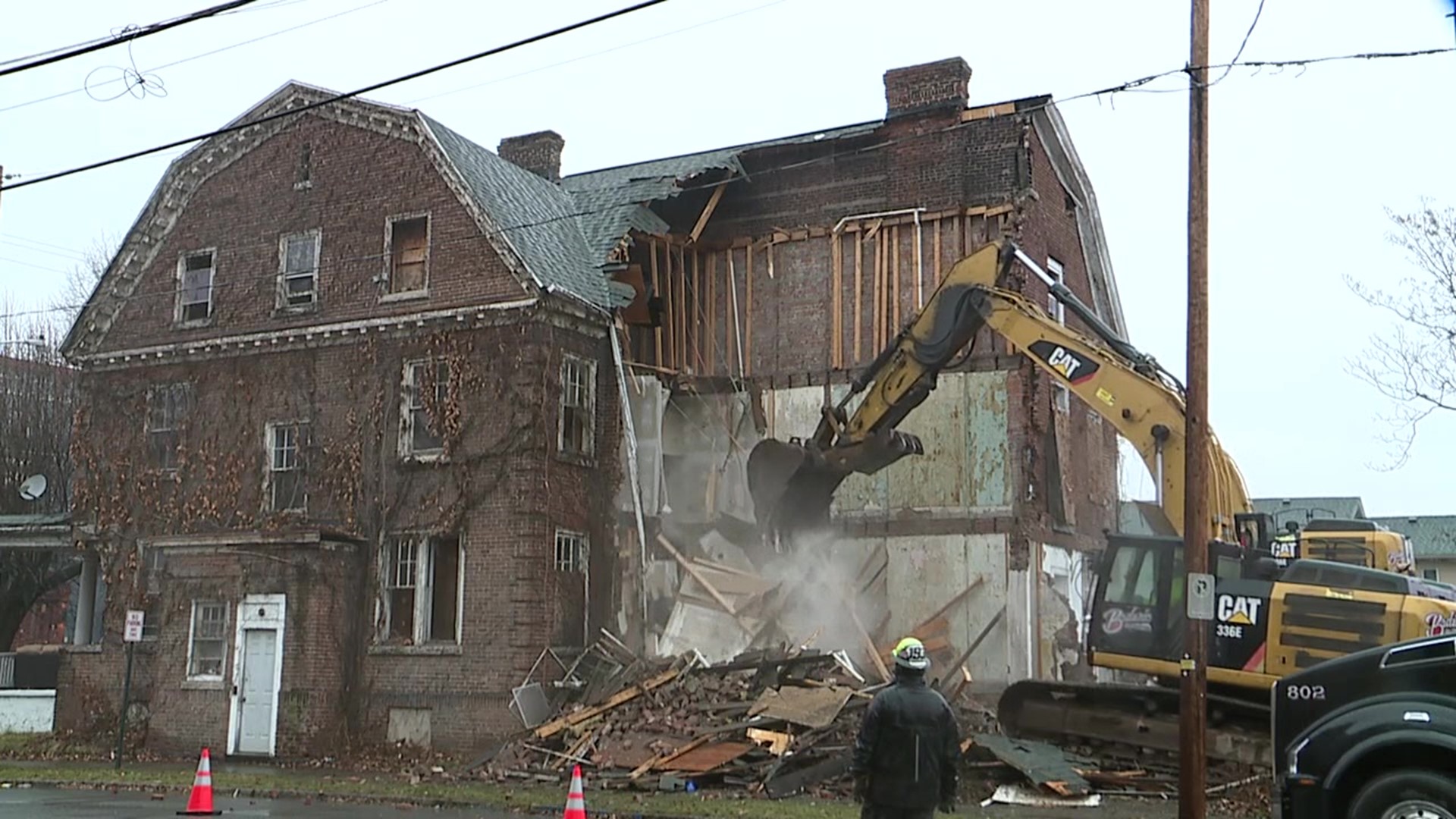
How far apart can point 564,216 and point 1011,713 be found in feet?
42.4

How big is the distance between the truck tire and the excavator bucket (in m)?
11.3

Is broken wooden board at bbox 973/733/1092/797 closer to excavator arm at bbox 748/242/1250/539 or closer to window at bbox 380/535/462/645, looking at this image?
excavator arm at bbox 748/242/1250/539

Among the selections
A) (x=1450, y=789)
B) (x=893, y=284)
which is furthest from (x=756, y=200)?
(x=1450, y=789)

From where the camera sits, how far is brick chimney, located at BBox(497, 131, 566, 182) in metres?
31.3

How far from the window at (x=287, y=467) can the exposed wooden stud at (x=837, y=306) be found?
9.48m

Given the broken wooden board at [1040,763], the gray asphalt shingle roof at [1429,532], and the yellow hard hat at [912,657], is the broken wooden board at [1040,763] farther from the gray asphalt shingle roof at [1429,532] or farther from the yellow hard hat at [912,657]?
the gray asphalt shingle roof at [1429,532]

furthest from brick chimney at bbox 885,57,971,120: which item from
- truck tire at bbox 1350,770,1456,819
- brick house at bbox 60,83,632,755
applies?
truck tire at bbox 1350,770,1456,819

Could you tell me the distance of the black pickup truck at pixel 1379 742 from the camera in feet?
32.7

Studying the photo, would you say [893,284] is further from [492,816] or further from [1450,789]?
[1450,789]

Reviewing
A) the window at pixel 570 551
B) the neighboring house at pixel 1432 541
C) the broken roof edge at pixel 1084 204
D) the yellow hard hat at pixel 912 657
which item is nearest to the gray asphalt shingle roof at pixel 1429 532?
the neighboring house at pixel 1432 541

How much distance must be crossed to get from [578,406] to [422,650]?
480cm

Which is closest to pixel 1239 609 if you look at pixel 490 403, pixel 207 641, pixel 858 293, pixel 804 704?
pixel 804 704

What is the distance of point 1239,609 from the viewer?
55.0ft

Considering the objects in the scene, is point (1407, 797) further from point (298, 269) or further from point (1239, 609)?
point (298, 269)
